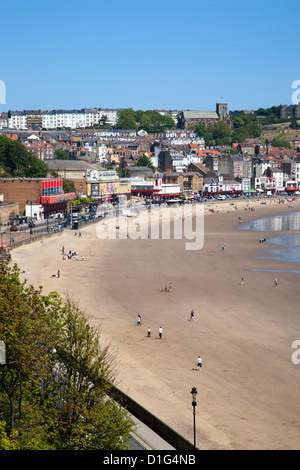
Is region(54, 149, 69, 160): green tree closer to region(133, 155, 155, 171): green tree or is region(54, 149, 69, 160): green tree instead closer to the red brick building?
region(133, 155, 155, 171): green tree

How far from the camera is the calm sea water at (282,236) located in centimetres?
5194

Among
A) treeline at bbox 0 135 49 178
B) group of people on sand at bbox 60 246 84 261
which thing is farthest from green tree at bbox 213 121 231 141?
group of people on sand at bbox 60 246 84 261

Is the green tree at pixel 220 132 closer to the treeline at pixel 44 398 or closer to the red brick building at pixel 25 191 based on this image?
the red brick building at pixel 25 191

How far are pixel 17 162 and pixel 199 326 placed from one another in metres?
61.1

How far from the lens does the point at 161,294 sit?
37.4 m

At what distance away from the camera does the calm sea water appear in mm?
51938

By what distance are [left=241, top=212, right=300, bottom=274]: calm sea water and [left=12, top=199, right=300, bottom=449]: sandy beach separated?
1518 mm

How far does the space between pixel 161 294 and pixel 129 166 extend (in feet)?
271

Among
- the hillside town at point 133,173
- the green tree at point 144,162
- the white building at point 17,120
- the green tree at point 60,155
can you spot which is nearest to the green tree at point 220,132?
the hillside town at point 133,173

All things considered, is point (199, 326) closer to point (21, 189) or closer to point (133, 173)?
point (21, 189)

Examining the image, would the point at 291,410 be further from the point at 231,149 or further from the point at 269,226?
the point at 231,149

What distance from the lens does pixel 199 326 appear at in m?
30.3

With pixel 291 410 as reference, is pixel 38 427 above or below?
above

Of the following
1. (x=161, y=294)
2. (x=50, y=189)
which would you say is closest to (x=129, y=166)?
(x=50, y=189)
